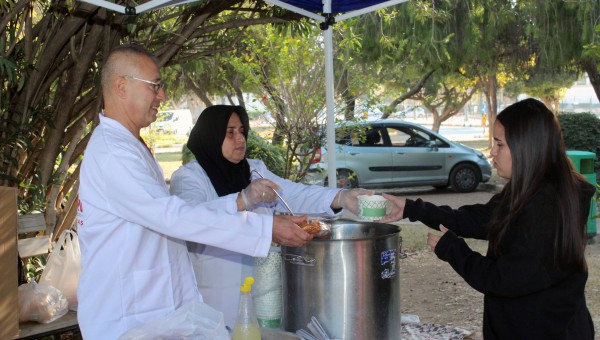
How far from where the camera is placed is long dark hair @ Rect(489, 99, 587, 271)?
2.44 meters

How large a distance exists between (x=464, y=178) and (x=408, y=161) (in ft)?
4.55

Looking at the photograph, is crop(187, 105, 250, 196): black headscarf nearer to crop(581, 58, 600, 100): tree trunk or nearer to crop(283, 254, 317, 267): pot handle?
crop(283, 254, 317, 267): pot handle

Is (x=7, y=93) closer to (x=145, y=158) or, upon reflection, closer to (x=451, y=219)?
(x=145, y=158)

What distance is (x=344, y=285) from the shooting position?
288 centimetres

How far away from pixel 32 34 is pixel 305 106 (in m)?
3.50

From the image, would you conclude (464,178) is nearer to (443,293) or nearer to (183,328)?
(443,293)

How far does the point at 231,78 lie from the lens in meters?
15.3

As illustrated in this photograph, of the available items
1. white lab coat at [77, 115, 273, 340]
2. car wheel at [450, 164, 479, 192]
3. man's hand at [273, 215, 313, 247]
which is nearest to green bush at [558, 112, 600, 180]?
car wheel at [450, 164, 479, 192]

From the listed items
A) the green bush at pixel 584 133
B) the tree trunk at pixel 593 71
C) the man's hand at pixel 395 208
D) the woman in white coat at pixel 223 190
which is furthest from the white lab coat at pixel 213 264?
the green bush at pixel 584 133

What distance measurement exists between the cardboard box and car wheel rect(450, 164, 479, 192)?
12.5 meters

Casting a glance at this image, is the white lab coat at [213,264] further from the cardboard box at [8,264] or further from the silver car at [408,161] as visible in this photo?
the silver car at [408,161]

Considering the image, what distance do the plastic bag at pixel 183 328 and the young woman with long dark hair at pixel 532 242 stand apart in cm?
88

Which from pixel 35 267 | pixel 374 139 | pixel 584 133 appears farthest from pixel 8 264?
pixel 584 133

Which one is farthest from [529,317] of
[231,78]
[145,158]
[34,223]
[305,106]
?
[231,78]
